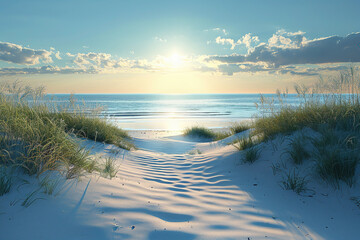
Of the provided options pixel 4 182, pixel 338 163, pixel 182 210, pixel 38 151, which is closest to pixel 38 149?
pixel 38 151

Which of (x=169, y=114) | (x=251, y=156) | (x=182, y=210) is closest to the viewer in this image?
(x=182, y=210)

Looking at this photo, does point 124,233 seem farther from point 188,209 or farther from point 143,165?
point 143,165

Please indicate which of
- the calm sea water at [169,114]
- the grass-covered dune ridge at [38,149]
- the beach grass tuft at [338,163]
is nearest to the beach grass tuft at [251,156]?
the beach grass tuft at [338,163]

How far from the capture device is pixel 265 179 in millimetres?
4129

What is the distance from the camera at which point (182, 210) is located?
290 centimetres

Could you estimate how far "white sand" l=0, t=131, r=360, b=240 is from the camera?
2.25 m

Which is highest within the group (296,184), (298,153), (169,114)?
(298,153)

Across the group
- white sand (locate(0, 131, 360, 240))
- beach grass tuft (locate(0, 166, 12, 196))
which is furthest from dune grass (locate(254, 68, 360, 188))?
beach grass tuft (locate(0, 166, 12, 196))

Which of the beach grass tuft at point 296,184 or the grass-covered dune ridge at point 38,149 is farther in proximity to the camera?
the beach grass tuft at point 296,184

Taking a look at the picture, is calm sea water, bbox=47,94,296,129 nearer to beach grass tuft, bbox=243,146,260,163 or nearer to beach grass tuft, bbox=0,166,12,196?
beach grass tuft, bbox=243,146,260,163

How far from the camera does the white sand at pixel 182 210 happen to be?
2254 millimetres

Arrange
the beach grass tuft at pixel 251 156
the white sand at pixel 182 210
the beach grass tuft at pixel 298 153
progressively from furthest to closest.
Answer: the beach grass tuft at pixel 251 156
the beach grass tuft at pixel 298 153
the white sand at pixel 182 210

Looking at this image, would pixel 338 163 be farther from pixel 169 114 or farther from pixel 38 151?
pixel 169 114

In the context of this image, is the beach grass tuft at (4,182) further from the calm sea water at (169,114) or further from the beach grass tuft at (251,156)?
the calm sea water at (169,114)
